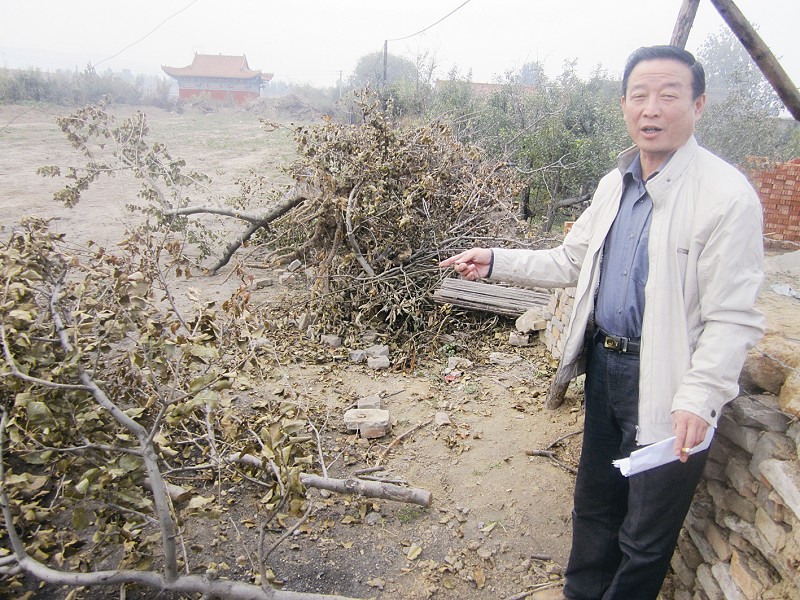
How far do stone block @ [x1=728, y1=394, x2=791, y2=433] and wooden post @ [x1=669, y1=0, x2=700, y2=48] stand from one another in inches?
119

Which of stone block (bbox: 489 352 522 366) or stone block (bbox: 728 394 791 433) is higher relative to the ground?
stone block (bbox: 728 394 791 433)

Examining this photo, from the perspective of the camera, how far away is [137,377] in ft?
10.7

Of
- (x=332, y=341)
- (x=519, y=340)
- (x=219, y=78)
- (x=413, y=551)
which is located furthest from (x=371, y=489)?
(x=219, y=78)

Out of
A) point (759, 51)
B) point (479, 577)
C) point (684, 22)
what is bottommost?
point (479, 577)

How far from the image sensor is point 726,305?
152cm

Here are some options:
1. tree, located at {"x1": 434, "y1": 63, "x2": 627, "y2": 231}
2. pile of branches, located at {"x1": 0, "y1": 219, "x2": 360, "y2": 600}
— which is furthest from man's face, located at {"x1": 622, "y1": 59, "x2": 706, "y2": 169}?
tree, located at {"x1": 434, "y1": 63, "x2": 627, "y2": 231}

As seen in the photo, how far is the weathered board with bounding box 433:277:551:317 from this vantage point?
5082 mm

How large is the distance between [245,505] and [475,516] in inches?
49.3

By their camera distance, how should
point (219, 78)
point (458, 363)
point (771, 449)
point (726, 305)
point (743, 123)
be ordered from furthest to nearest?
point (219, 78) → point (743, 123) → point (458, 363) → point (771, 449) → point (726, 305)

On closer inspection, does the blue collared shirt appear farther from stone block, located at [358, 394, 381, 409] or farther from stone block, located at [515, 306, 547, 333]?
stone block, located at [515, 306, 547, 333]

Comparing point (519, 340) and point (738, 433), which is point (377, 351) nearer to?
point (519, 340)

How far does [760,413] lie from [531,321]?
2.99 metres

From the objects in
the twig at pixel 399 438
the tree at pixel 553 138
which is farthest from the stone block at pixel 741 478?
the tree at pixel 553 138

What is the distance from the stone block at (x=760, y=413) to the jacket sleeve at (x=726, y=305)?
441mm
